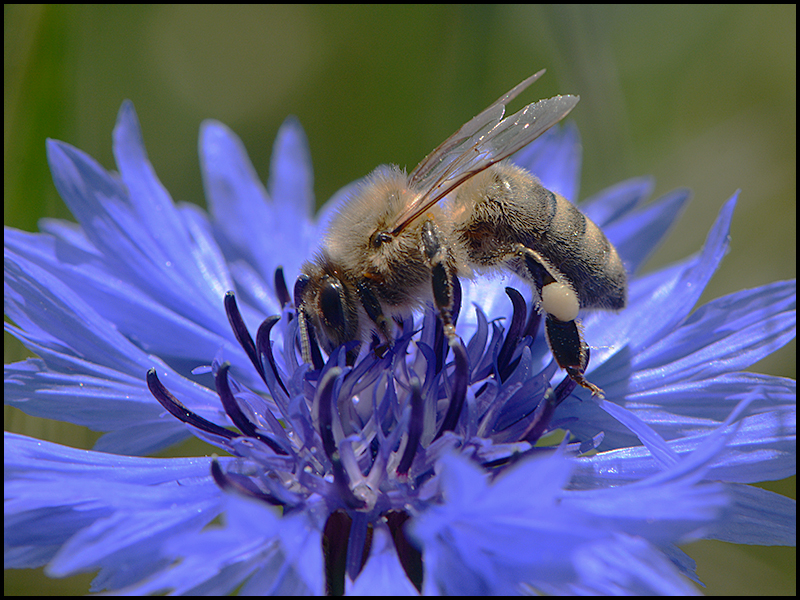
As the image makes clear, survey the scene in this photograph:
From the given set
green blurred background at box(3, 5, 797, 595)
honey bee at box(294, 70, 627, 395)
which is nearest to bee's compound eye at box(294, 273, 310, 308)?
honey bee at box(294, 70, 627, 395)

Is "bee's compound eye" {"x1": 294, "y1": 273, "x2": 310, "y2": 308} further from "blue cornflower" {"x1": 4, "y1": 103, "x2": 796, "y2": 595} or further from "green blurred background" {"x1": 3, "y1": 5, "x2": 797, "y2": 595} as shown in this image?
"green blurred background" {"x1": 3, "y1": 5, "x2": 797, "y2": 595}

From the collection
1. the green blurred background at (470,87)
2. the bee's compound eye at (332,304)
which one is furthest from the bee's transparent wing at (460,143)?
the green blurred background at (470,87)

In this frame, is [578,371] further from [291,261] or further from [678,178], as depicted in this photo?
[678,178]

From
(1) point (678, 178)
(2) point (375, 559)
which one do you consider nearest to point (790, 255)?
(1) point (678, 178)

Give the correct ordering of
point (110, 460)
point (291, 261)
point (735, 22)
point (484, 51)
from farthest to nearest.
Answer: point (735, 22) < point (484, 51) < point (291, 261) < point (110, 460)

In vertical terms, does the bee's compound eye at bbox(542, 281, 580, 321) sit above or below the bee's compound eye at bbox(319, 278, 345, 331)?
below

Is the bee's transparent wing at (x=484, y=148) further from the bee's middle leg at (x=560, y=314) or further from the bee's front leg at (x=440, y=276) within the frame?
the bee's middle leg at (x=560, y=314)
